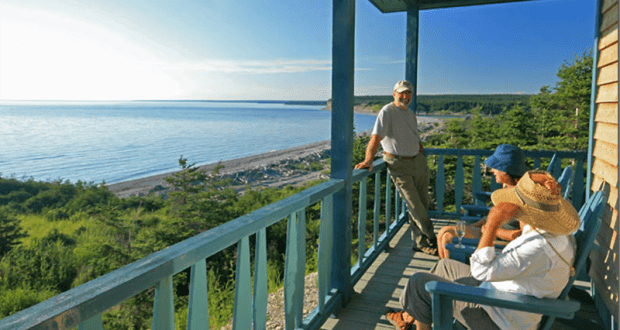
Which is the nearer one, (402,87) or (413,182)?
(402,87)

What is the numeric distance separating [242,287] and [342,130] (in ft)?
4.11

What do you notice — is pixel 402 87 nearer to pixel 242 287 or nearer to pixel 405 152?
pixel 405 152

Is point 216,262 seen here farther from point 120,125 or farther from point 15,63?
point 120,125

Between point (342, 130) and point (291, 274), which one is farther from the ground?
point (342, 130)

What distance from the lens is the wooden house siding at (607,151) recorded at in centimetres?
226

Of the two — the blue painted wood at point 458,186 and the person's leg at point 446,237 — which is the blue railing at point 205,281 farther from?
the blue painted wood at point 458,186

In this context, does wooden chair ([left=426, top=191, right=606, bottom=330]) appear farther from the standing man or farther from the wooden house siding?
the standing man

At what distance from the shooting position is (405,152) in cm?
361

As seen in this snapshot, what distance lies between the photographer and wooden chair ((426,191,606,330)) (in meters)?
1.42

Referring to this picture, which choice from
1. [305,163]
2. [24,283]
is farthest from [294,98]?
[24,283]

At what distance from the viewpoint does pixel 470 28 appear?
26969 millimetres

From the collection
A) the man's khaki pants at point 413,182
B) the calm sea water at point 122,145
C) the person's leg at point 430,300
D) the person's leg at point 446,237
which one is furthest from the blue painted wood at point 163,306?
the calm sea water at point 122,145

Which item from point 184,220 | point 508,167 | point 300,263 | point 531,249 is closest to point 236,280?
point 300,263

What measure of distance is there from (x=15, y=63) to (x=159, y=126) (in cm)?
2149
